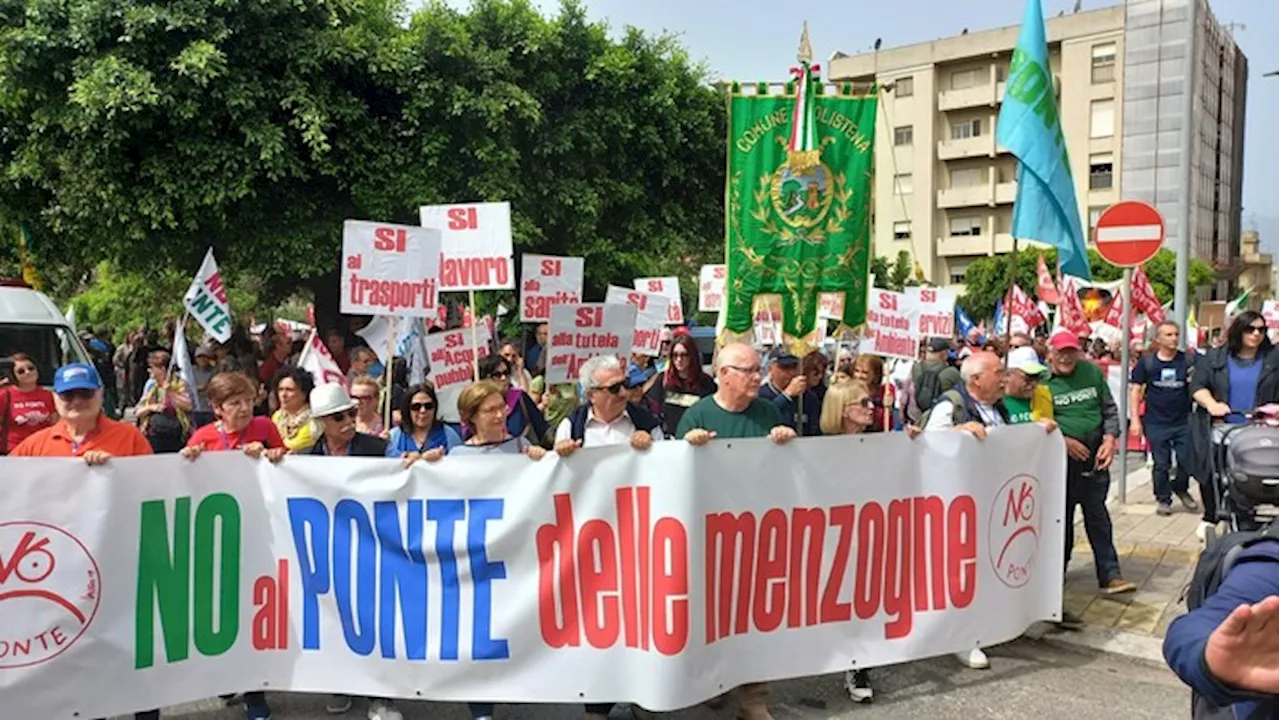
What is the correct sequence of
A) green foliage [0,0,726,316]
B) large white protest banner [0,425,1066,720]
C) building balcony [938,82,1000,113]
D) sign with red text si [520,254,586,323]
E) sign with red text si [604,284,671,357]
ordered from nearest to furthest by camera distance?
large white protest banner [0,425,1066,720] → sign with red text si [520,254,586,323] → sign with red text si [604,284,671,357] → green foliage [0,0,726,316] → building balcony [938,82,1000,113]

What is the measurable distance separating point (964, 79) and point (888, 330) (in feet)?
200

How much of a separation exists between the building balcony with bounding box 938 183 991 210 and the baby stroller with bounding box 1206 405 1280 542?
62316 millimetres

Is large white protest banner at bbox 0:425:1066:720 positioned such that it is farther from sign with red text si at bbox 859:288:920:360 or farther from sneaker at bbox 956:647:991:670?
sign with red text si at bbox 859:288:920:360

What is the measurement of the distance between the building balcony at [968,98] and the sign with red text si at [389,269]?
61.7 metres

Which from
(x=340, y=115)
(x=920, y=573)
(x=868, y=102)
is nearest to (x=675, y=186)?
(x=340, y=115)

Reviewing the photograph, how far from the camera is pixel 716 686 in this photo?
13.5 ft

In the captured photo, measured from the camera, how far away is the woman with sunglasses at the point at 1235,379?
671 cm

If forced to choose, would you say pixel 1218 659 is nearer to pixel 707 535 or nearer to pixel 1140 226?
pixel 707 535

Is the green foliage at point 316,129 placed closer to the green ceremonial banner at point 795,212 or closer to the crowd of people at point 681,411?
the crowd of people at point 681,411

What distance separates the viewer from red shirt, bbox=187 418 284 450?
175 inches

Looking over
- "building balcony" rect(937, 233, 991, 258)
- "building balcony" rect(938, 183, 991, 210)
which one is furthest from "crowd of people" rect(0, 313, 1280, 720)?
"building balcony" rect(938, 183, 991, 210)

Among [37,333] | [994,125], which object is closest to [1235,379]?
[37,333]

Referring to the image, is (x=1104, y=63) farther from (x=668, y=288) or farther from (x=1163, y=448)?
(x=1163, y=448)

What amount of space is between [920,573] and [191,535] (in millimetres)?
3255
